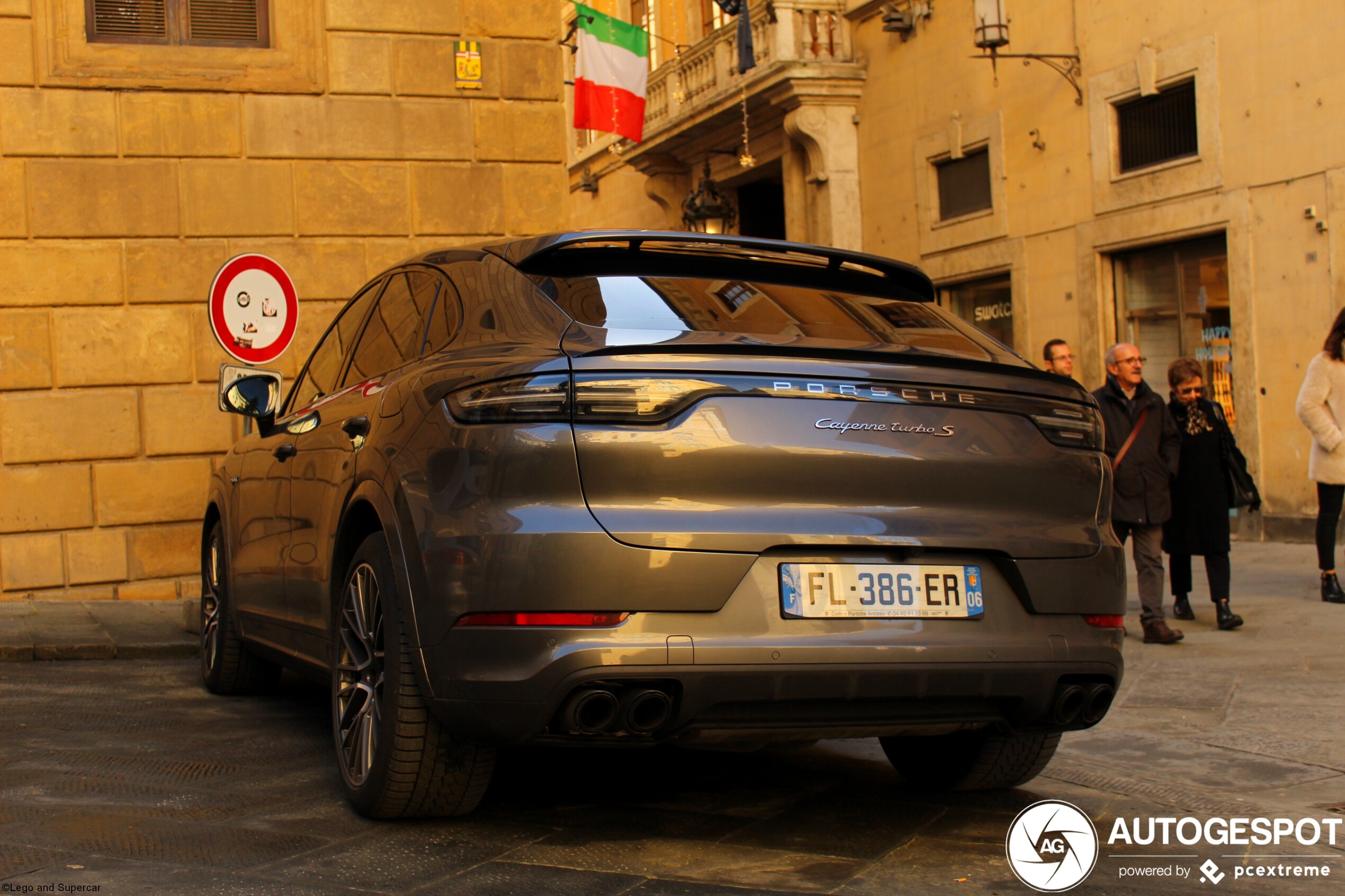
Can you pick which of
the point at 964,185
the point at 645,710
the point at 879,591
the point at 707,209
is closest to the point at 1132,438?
the point at 879,591

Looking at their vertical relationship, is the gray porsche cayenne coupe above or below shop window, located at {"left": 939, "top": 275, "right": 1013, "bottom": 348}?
below

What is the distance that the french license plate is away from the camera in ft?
11.4

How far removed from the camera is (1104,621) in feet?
12.8

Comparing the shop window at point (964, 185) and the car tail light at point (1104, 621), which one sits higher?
the shop window at point (964, 185)

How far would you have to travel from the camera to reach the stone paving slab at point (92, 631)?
26.0ft

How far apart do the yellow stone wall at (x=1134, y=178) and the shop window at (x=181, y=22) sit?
9807 millimetres

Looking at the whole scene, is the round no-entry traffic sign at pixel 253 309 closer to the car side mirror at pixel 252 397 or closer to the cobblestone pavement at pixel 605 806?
the cobblestone pavement at pixel 605 806

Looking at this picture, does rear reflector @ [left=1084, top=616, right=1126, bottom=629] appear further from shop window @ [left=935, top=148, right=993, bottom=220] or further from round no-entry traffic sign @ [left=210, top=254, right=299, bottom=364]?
shop window @ [left=935, top=148, right=993, bottom=220]

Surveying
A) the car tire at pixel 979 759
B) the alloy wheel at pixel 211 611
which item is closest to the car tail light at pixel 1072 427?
the car tire at pixel 979 759

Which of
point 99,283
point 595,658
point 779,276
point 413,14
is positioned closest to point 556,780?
point 595,658

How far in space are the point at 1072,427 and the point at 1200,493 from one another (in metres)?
5.21

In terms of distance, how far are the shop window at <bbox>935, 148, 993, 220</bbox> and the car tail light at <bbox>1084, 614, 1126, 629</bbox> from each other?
1658 cm

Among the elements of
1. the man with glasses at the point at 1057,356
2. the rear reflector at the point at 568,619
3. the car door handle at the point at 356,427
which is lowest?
the rear reflector at the point at 568,619

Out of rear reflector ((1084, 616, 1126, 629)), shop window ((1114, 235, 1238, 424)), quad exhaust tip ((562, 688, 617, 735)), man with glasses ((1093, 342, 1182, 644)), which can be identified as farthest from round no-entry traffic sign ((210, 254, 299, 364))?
shop window ((1114, 235, 1238, 424))
